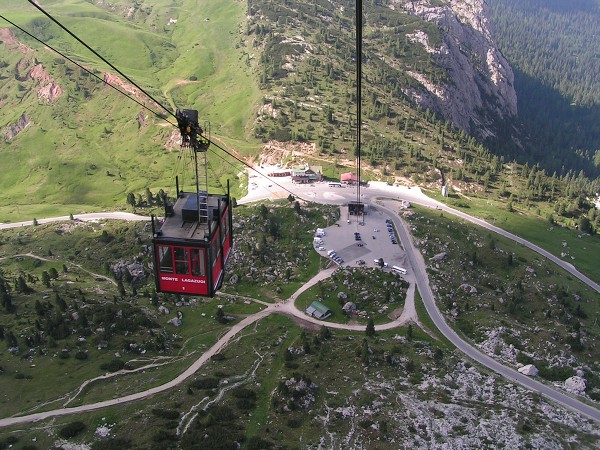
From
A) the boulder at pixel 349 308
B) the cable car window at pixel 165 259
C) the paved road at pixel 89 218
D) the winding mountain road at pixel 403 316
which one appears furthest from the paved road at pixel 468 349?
the paved road at pixel 89 218

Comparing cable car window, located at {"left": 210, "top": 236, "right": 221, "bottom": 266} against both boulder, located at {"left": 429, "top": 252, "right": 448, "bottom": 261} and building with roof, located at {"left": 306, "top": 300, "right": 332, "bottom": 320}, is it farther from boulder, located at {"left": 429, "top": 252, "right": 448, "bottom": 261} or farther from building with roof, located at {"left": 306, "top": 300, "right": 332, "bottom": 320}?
boulder, located at {"left": 429, "top": 252, "right": 448, "bottom": 261}

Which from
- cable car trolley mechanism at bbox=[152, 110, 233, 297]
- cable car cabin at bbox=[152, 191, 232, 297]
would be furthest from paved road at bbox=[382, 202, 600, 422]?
cable car cabin at bbox=[152, 191, 232, 297]

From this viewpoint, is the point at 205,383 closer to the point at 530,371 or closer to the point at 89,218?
the point at 530,371

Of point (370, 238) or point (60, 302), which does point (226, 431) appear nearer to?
point (60, 302)

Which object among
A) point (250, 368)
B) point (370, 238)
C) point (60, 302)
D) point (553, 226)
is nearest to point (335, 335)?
point (250, 368)

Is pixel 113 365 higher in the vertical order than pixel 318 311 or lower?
lower

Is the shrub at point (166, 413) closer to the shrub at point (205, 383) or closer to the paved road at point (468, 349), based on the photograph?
the shrub at point (205, 383)

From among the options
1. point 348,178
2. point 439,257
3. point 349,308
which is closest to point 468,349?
point 349,308
